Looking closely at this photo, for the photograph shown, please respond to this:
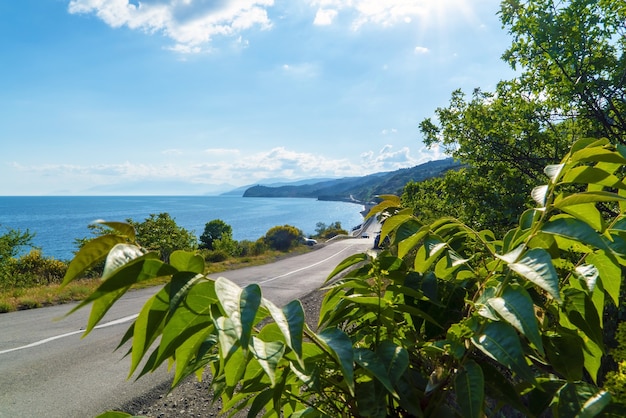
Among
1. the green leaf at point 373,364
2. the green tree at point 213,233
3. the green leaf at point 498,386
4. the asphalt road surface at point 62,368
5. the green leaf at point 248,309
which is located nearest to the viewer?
the green leaf at point 248,309

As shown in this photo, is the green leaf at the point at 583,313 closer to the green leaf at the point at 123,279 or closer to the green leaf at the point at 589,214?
the green leaf at the point at 589,214

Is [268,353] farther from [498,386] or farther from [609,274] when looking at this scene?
[609,274]

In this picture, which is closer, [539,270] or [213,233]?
[539,270]

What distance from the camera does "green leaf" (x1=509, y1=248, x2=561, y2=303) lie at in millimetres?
483

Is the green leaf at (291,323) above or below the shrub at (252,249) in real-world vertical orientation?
above

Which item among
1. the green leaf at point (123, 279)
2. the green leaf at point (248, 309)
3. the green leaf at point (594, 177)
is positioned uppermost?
the green leaf at point (594, 177)

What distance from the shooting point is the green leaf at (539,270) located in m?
0.48

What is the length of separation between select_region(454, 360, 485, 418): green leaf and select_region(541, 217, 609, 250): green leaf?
0.81 feet

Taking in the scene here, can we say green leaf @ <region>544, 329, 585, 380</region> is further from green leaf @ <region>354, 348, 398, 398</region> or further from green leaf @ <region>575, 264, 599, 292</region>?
green leaf @ <region>354, 348, 398, 398</region>

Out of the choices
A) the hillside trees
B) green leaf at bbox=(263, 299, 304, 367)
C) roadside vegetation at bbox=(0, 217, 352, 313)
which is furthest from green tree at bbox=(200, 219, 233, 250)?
green leaf at bbox=(263, 299, 304, 367)

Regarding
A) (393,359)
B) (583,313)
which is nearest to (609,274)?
(583,313)

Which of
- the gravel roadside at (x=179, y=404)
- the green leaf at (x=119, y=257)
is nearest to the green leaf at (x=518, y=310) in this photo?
the green leaf at (x=119, y=257)

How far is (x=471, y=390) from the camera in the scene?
58cm

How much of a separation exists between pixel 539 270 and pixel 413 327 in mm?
409
